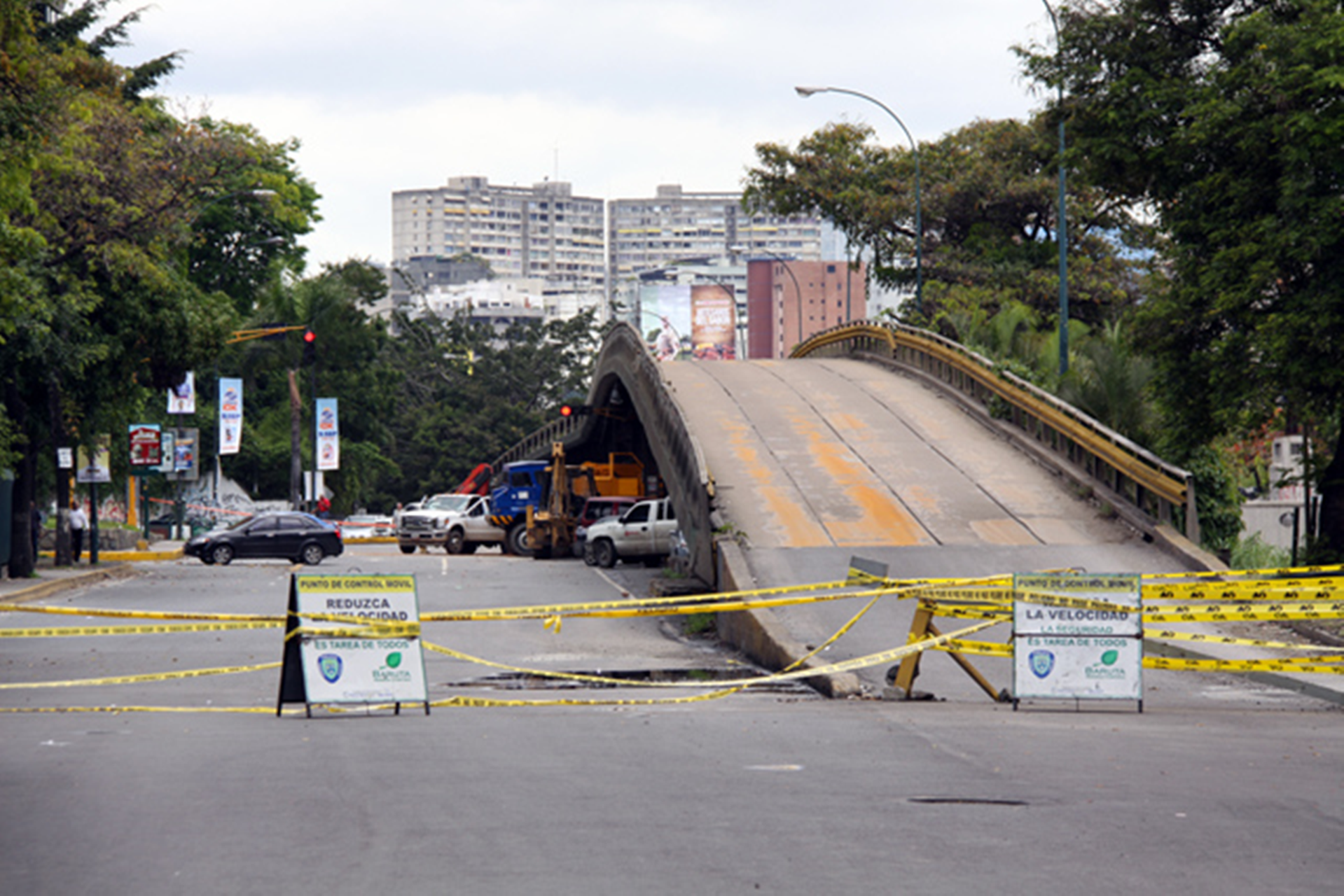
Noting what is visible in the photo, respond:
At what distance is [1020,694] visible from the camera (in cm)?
1323

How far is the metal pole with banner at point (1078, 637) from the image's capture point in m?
13.2

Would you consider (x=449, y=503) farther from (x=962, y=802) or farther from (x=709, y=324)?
(x=709, y=324)

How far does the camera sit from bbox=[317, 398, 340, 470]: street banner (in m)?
64.6

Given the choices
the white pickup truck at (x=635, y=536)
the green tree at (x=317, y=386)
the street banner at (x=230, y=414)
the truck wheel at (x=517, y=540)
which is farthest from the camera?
the green tree at (x=317, y=386)

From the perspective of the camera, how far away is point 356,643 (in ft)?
40.9

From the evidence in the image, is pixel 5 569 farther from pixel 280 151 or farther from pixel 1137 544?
pixel 280 151

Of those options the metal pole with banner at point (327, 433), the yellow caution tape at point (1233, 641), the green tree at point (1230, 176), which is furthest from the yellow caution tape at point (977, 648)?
the metal pole with banner at point (327, 433)

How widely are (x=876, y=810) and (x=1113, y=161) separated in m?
16.4

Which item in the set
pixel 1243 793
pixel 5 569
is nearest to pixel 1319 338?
pixel 1243 793

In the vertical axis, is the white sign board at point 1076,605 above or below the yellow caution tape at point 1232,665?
above

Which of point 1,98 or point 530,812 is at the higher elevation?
point 1,98

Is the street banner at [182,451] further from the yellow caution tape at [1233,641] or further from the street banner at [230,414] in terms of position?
the yellow caution tape at [1233,641]

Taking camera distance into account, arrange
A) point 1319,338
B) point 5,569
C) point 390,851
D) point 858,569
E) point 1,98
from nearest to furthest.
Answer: point 390,851
point 858,569
point 1,98
point 1319,338
point 5,569

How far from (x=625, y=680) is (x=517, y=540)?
31198mm
